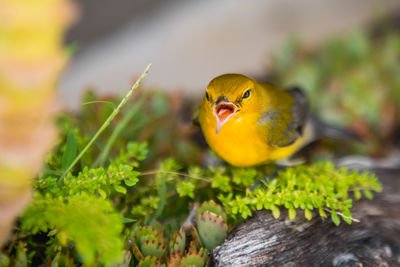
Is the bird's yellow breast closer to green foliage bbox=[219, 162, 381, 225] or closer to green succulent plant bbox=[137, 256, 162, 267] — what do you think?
green foliage bbox=[219, 162, 381, 225]

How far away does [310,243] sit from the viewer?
120 cm

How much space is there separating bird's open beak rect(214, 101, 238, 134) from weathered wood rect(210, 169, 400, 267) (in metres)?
0.31

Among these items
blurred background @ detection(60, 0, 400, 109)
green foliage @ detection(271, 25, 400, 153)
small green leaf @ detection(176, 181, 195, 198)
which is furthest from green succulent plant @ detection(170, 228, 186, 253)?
blurred background @ detection(60, 0, 400, 109)

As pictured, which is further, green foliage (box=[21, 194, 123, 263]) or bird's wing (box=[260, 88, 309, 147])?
bird's wing (box=[260, 88, 309, 147])

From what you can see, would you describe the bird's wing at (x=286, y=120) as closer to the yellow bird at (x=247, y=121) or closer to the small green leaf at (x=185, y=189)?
the yellow bird at (x=247, y=121)

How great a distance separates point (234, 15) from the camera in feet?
14.2

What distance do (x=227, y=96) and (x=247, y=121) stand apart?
16 cm

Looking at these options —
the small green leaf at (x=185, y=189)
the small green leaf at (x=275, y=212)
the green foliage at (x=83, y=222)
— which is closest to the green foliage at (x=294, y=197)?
the small green leaf at (x=275, y=212)

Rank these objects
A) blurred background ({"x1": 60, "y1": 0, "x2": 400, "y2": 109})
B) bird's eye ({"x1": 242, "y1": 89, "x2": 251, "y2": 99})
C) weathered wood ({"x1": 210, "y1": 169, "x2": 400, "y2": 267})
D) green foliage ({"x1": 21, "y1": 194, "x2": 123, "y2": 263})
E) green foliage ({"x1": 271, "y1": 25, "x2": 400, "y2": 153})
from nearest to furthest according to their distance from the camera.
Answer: green foliage ({"x1": 21, "y1": 194, "x2": 123, "y2": 263}) < weathered wood ({"x1": 210, "y1": 169, "x2": 400, "y2": 267}) < bird's eye ({"x1": 242, "y1": 89, "x2": 251, "y2": 99}) < green foliage ({"x1": 271, "y1": 25, "x2": 400, "y2": 153}) < blurred background ({"x1": 60, "y1": 0, "x2": 400, "y2": 109})

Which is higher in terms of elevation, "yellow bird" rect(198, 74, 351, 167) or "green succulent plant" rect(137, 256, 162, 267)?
"yellow bird" rect(198, 74, 351, 167)

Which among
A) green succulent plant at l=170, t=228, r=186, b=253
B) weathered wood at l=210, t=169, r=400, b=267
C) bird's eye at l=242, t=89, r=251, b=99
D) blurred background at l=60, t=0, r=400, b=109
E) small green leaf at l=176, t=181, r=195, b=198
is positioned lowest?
weathered wood at l=210, t=169, r=400, b=267

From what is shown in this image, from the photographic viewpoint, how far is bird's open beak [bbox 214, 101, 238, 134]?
1.17 m

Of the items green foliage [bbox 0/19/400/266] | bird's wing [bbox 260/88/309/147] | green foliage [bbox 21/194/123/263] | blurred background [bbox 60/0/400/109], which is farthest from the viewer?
blurred background [bbox 60/0/400/109]

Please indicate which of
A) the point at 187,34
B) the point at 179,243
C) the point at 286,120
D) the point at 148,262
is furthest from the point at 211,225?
the point at 187,34
